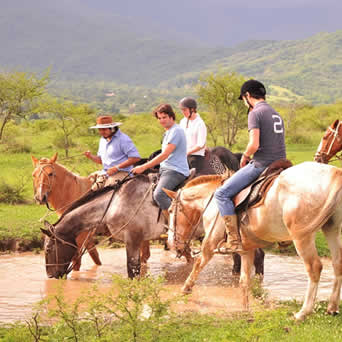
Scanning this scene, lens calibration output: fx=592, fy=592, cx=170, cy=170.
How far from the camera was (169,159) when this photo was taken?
8523 millimetres

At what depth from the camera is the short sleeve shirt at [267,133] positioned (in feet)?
22.6

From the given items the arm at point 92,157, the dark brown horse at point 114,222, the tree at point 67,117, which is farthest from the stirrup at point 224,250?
the tree at point 67,117

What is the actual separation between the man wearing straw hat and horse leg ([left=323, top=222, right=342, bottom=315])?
3.47m

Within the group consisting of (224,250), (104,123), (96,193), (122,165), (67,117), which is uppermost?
(104,123)

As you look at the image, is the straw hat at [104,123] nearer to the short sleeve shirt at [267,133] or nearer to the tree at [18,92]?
the short sleeve shirt at [267,133]

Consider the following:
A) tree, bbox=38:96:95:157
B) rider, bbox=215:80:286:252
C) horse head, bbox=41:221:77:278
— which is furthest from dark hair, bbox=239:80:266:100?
tree, bbox=38:96:95:157

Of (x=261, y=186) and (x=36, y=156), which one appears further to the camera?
(x=36, y=156)

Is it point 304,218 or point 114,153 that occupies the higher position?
point 114,153

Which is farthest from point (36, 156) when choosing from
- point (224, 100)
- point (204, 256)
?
point (204, 256)

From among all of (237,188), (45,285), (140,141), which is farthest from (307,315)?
(140,141)

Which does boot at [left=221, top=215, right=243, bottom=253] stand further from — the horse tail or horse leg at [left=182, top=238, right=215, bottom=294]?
the horse tail

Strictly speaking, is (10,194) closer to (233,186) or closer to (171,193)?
(171,193)

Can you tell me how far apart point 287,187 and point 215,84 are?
26.4 m

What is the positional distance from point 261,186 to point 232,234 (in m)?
0.77
